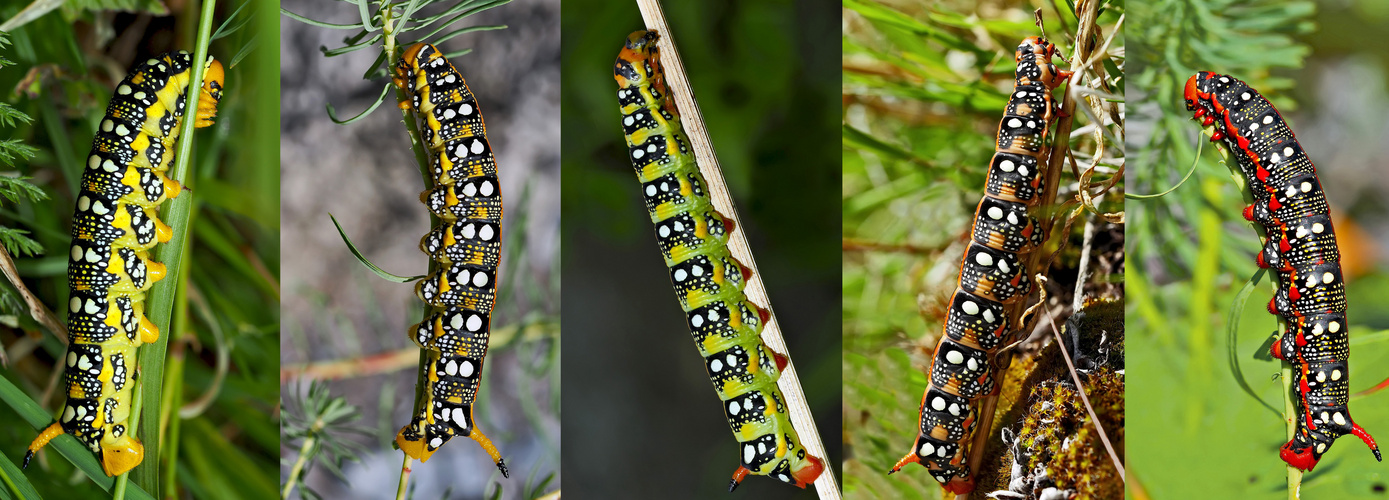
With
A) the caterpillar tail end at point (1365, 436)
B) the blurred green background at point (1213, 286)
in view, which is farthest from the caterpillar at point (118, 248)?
the caterpillar tail end at point (1365, 436)

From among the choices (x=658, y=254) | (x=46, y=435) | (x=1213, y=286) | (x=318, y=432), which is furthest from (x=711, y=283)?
(x=46, y=435)

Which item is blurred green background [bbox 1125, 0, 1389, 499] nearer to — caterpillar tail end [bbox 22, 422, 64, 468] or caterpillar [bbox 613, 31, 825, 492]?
caterpillar [bbox 613, 31, 825, 492]

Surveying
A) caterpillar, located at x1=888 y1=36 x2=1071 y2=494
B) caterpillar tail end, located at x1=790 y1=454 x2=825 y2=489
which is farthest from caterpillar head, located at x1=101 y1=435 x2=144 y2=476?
caterpillar, located at x1=888 y1=36 x2=1071 y2=494

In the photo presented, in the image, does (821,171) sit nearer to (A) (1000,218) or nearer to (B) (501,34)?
(A) (1000,218)

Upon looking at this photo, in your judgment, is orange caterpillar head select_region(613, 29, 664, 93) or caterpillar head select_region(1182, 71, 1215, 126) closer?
caterpillar head select_region(1182, 71, 1215, 126)

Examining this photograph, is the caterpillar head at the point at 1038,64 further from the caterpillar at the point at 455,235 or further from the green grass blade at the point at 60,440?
the green grass blade at the point at 60,440

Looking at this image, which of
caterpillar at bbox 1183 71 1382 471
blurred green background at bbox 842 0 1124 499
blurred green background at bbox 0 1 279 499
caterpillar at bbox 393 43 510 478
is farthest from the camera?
blurred green background at bbox 0 1 279 499

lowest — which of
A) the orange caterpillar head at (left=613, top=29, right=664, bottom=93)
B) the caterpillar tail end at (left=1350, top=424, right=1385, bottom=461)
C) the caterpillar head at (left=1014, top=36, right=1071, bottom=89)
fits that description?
the caterpillar tail end at (left=1350, top=424, right=1385, bottom=461)

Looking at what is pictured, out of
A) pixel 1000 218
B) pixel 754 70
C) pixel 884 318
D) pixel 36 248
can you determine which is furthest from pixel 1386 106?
pixel 36 248
